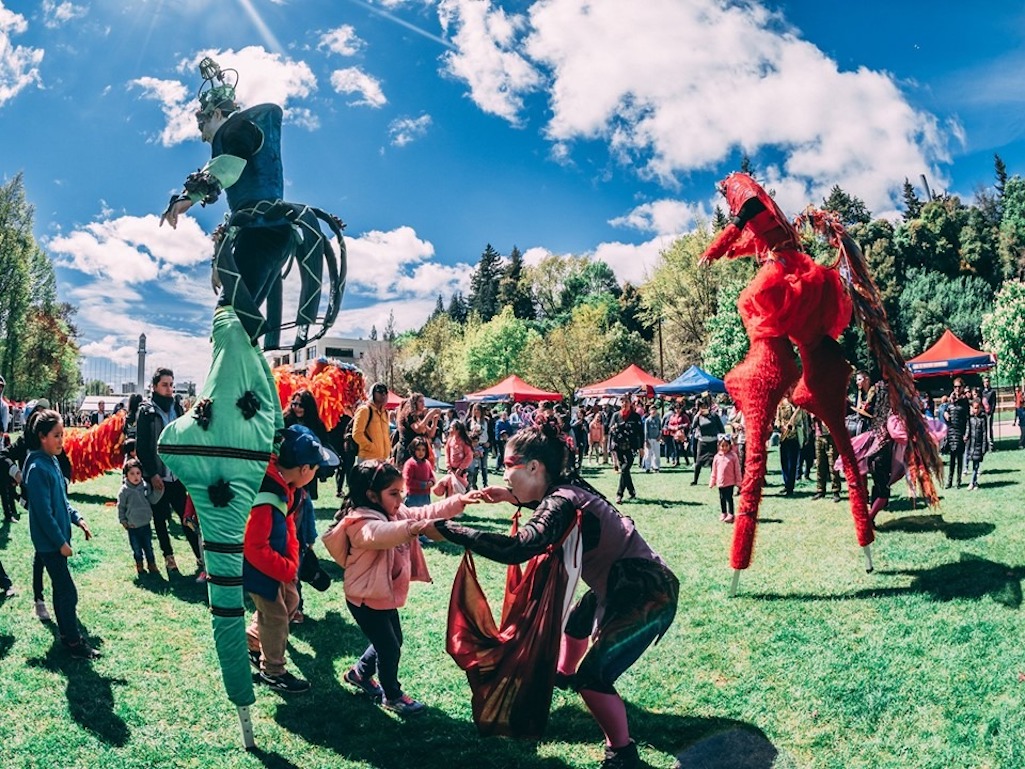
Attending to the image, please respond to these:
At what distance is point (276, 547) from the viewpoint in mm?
4363

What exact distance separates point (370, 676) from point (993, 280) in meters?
39.2

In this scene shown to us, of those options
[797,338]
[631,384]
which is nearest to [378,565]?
[797,338]

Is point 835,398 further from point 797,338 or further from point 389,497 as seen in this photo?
point 389,497

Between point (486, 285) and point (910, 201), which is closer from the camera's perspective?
point (910, 201)

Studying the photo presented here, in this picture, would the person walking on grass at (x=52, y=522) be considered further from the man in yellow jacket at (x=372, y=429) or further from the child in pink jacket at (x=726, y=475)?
the child in pink jacket at (x=726, y=475)

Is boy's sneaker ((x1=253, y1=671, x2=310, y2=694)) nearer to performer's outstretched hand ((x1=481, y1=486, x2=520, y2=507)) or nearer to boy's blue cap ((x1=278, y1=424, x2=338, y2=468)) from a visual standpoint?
boy's blue cap ((x1=278, y1=424, x2=338, y2=468))

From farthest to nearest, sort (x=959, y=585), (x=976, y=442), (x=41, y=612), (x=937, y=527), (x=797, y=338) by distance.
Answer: (x=976, y=442) < (x=937, y=527) < (x=797, y=338) < (x=959, y=585) < (x=41, y=612)

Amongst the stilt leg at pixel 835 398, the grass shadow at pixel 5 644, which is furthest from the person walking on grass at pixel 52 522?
the stilt leg at pixel 835 398

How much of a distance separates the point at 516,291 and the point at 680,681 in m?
63.9

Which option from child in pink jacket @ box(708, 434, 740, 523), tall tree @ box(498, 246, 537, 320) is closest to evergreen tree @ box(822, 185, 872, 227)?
tall tree @ box(498, 246, 537, 320)

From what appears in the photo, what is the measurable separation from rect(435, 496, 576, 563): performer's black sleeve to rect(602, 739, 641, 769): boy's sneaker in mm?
1089

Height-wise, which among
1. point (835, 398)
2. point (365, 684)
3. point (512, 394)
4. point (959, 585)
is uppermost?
point (512, 394)

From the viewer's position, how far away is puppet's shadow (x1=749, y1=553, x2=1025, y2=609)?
527 centimetres

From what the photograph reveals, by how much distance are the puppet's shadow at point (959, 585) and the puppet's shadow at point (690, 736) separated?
211 cm
